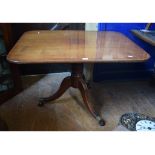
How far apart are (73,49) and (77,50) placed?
0.03 m

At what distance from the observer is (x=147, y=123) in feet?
3.70

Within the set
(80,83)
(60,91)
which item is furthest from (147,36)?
(60,91)

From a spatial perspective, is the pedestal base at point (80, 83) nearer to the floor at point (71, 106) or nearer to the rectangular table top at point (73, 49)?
the floor at point (71, 106)

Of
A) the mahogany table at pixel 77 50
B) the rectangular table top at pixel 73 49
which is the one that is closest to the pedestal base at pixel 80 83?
the mahogany table at pixel 77 50

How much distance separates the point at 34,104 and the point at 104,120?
23.8 inches

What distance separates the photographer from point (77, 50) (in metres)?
1.10

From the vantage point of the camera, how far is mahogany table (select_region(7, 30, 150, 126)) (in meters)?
1.01

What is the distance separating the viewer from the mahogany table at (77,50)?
1.01m

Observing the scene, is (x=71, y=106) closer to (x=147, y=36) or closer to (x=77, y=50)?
(x=77, y=50)

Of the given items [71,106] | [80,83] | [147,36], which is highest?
[147,36]

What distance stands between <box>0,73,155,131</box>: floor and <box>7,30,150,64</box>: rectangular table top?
1.94ft
